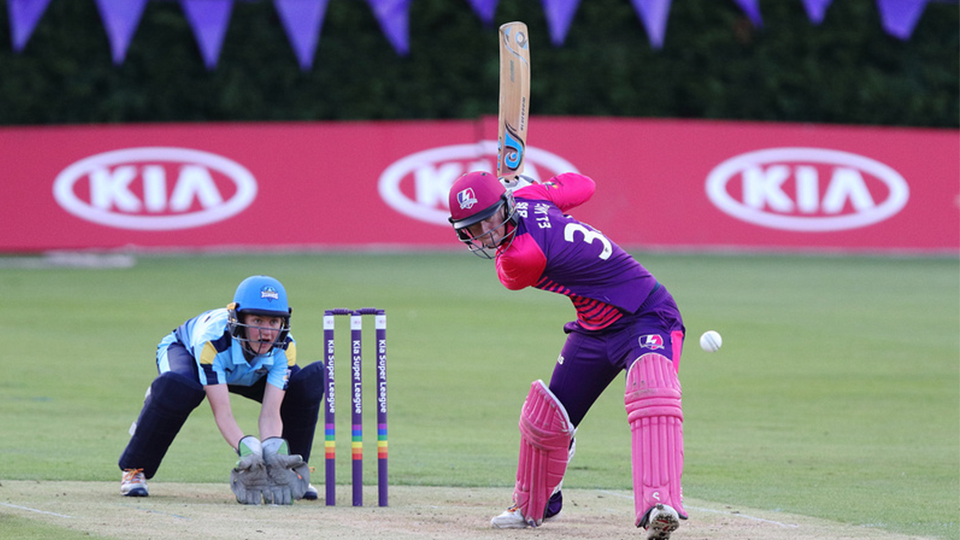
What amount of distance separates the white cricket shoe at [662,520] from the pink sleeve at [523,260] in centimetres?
116

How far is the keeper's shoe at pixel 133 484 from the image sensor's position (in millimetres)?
7465

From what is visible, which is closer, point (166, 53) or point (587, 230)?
point (587, 230)

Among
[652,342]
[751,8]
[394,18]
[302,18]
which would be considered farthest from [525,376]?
[751,8]

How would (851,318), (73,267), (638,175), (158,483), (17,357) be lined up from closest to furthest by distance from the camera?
(158,483) → (17,357) → (851,318) → (73,267) → (638,175)

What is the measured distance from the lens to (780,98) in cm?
2803

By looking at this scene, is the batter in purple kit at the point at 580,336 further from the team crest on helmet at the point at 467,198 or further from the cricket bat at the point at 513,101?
the cricket bat at the point at 513,101

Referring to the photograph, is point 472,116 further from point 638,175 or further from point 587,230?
point 587,230

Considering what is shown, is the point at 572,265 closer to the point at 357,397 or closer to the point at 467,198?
the point at 467,198

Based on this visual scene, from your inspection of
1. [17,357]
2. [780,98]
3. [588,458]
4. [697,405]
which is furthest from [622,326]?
[780,98]

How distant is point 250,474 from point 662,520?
225 cm

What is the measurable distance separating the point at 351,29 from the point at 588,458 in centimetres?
1846

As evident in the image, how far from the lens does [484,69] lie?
2691 centimetres

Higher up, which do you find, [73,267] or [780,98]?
[780,98]

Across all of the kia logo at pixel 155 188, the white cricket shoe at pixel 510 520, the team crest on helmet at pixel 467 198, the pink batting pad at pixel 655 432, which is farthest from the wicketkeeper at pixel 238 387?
the kia logo at pixel 155 188
